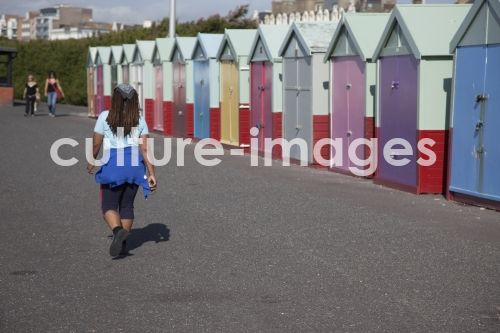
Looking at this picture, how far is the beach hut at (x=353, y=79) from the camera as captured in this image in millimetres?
15406

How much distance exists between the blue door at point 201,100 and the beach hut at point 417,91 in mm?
10268

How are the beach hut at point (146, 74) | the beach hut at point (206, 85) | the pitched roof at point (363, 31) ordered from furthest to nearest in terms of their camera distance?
the beach hut at point (146, 74) → the beach hut at point (206, 85) → the pitched roof at point (363, 31)

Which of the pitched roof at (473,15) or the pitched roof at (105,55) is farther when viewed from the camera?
the pitched roof at (105,55)

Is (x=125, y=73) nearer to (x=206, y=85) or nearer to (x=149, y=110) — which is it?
(x=149, y=110)

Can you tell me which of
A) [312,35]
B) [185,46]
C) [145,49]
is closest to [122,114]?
[312,35]

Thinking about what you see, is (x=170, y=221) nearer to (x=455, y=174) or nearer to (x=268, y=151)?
(x=455, y=174)

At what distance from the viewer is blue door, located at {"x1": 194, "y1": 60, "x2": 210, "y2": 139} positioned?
958 inches

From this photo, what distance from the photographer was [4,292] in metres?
7.25

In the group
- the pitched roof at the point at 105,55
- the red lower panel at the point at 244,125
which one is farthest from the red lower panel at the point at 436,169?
the pitched roof at the point at 105,55

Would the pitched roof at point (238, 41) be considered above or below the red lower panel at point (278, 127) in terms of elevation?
above

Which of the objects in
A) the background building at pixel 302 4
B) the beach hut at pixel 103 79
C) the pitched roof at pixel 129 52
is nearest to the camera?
the pitched roof at pixel 129 52

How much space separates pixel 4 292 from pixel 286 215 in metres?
4.61

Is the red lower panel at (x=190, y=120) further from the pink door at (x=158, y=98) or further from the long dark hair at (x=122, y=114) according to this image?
the long dark hair at (x=122, y=114)

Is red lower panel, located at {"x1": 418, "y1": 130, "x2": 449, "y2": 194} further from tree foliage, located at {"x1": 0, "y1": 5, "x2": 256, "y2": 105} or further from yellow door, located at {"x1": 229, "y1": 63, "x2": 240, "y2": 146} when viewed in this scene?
tree foliage, located at {"x1": 0, "y1": 5, "x2": 256, "y2": 105}
